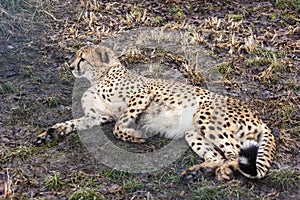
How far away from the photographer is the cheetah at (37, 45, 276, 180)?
3629 mm

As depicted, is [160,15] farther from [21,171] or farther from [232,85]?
[21,171]

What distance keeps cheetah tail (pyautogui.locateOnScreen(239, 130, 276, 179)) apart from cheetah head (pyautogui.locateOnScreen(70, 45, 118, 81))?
61.1 inches

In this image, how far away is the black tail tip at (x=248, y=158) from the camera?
129 inches

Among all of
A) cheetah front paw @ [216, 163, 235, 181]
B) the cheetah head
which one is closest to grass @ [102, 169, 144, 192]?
cheetah front paw @ [216, 163, 235, 181]

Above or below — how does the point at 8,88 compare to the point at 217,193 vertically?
below

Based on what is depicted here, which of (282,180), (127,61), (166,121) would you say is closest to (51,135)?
(166,121)

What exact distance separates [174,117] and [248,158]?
0.98 meters

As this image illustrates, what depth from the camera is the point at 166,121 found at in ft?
13.7

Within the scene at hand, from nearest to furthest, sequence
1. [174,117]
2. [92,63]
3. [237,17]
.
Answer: [174,117]
[92,63]
[237,17]

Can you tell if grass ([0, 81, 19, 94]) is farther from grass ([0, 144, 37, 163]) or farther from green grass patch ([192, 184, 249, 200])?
green grass patch ([192, 184, 249, 200])

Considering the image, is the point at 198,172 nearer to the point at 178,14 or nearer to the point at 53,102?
the point at 53,102

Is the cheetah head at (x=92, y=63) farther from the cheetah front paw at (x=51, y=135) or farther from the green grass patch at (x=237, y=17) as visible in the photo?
the green grass patch at (x=237, y=17)

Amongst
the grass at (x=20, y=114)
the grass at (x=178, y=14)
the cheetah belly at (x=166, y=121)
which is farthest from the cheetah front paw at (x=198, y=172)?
the grass at (x=178, y=14)

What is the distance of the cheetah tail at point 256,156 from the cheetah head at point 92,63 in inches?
61.1
